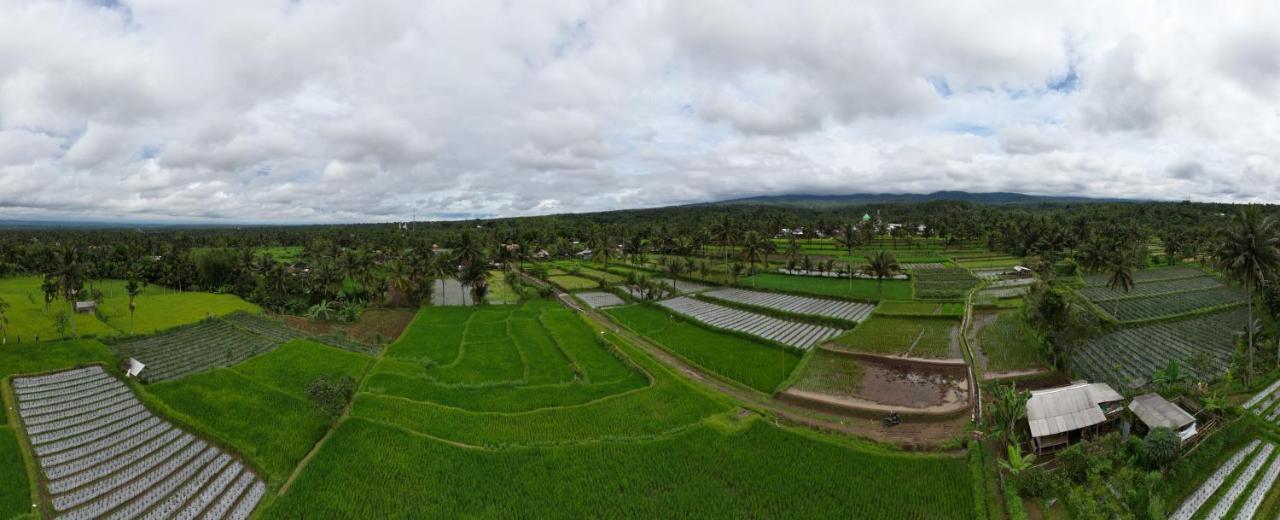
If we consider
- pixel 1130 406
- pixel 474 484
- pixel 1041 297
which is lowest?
pixel 474 484

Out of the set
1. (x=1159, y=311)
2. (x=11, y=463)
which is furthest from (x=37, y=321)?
(x=1159, y=311)

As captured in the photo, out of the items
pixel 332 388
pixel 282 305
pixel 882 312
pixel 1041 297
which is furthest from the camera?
pixel 282 305

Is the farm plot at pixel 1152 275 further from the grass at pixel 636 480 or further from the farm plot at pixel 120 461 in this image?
the farm plot at pixel 120 461

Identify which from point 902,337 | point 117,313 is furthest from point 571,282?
point 117,313

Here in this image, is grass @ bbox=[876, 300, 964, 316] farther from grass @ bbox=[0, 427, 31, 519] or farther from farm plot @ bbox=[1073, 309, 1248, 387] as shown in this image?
grass @ bbox=[0, 427, 31, 519]

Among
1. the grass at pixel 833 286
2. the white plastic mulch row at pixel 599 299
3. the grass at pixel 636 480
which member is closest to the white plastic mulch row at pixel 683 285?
the grass at pixel 833 286

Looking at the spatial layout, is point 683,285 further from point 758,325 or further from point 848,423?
point 848,423

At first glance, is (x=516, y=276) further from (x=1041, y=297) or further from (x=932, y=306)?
(x=1041, y=297)
